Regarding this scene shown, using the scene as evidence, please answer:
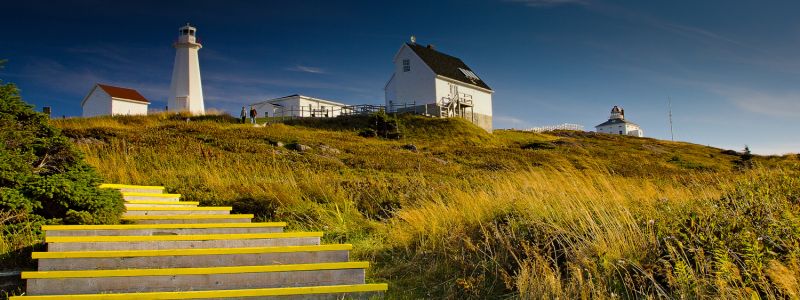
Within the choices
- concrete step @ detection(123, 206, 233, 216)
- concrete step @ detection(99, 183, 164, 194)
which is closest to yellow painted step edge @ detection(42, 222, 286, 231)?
concrete step @ detection(123, 206, 233, 216)

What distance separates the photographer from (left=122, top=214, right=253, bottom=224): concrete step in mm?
6574

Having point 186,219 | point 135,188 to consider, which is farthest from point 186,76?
point 186,219

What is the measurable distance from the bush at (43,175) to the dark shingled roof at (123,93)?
47.5 metres

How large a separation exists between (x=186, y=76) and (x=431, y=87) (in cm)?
2039

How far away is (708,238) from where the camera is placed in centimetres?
455

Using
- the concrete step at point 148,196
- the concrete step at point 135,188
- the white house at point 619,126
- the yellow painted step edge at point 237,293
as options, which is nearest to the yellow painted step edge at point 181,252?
the yellow painted step edge at point 237,293

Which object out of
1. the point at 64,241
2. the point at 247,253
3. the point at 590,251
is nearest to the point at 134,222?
the point at 64,241

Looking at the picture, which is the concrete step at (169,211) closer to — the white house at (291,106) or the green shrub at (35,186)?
the green shrub at (35,186)

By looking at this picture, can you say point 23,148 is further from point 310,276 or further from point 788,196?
point 788,196

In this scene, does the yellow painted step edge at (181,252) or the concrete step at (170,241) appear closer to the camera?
the yellow painted step edge at (181,252)

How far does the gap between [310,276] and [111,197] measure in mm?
3138

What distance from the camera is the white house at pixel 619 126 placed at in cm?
9350

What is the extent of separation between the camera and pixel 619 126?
9406 cm

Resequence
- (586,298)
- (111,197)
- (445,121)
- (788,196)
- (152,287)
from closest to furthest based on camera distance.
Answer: (586,298)
(152,287)
(788,196)
(111,197)
(445,121)
